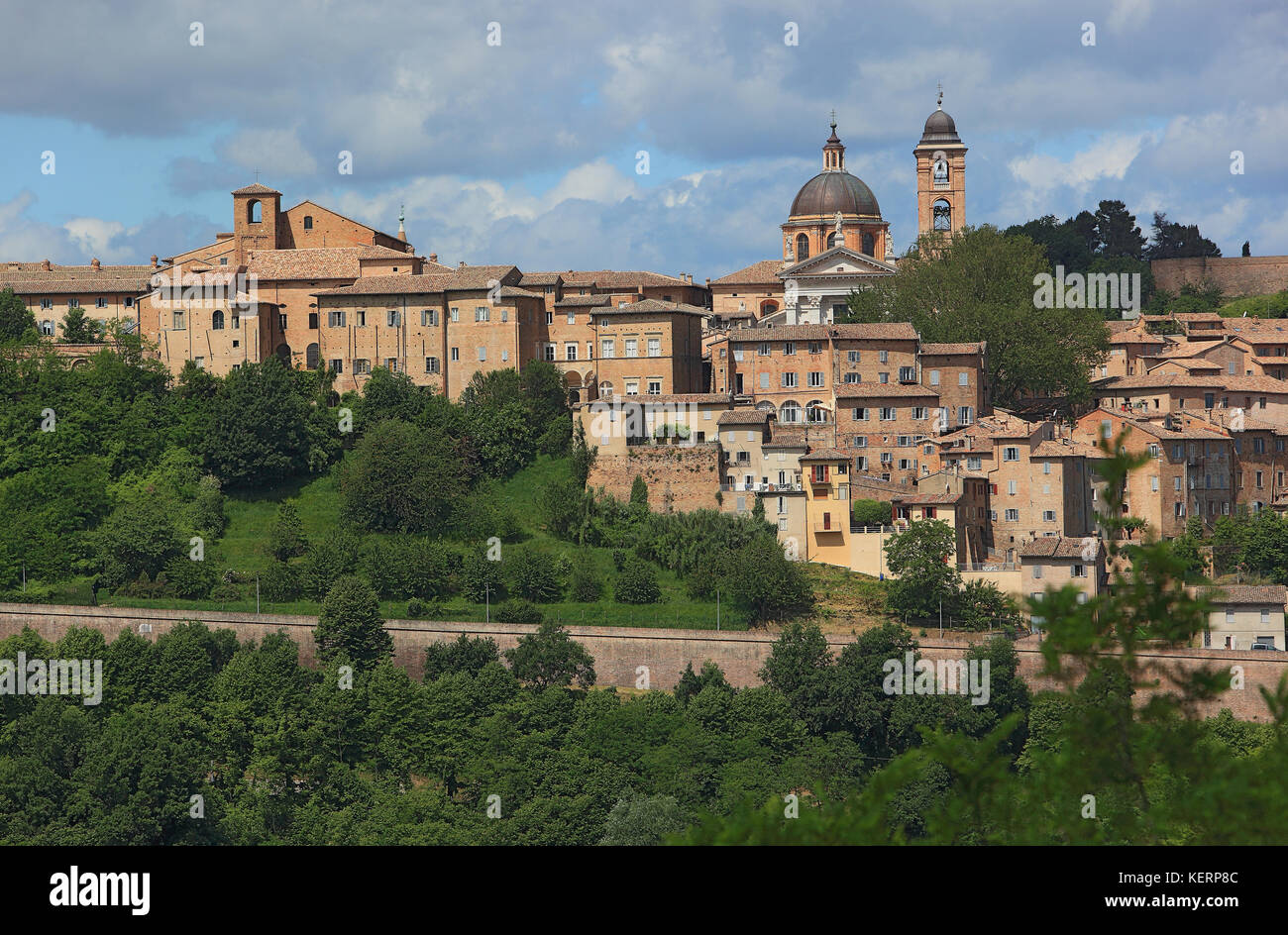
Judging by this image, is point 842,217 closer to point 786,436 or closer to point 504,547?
point 786,436

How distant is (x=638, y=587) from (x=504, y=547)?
4.88 m

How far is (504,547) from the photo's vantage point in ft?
165

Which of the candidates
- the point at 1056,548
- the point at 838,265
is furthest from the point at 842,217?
the point at 1056,548

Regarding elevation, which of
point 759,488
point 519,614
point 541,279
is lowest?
point 519,614

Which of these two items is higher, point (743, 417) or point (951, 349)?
point (951, 349)

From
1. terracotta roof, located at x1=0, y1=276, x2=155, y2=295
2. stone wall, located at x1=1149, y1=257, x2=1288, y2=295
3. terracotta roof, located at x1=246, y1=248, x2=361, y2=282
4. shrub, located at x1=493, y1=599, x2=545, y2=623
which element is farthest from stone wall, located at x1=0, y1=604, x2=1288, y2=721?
stone wall, located at x1=1149, y1=257, x2=1288, y2=295

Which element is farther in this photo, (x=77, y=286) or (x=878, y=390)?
(x=77, y=286)

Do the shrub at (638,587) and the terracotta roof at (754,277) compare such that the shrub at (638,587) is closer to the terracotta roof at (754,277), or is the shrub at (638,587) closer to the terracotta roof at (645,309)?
the terracotta roof at (645,309)

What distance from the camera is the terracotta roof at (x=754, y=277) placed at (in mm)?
68000

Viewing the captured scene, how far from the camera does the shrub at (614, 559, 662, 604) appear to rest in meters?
47.3

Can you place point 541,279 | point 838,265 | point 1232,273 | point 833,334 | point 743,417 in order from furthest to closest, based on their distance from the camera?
point 1232,273
point 838,265
point 541,279
point 833,334
point 743,417

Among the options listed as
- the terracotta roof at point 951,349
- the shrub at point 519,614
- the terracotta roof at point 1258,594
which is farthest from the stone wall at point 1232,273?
the shrub at point 519,614

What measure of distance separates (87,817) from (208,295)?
25.8 meters

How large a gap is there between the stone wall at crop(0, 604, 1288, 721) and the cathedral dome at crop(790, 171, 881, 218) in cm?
3312
